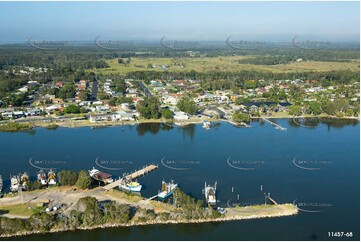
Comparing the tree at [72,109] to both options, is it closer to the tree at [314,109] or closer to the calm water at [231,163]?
the calm water at [231,163]

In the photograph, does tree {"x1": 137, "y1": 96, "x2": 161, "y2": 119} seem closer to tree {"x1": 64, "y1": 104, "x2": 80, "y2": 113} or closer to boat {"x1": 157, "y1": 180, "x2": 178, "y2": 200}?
tree {"x1": 64, "y1": 104, "x2": 80, "y2": 113}

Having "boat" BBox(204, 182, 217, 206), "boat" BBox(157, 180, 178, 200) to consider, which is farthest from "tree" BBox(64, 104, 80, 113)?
"boat" BBox(204, 182, 217, 206)

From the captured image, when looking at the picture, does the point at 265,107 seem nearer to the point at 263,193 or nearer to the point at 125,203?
the point at 263,193

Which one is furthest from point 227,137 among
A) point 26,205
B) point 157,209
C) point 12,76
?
point 12,76

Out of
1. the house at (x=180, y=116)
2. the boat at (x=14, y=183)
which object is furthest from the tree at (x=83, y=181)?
the house at (x=180, y=116)

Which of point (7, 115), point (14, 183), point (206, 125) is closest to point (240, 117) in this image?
point (206, 125)

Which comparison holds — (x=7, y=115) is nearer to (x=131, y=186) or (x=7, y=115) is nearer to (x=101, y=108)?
(x=101, y=108)

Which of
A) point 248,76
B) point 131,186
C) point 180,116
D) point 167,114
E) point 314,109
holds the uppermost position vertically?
point 248,76
